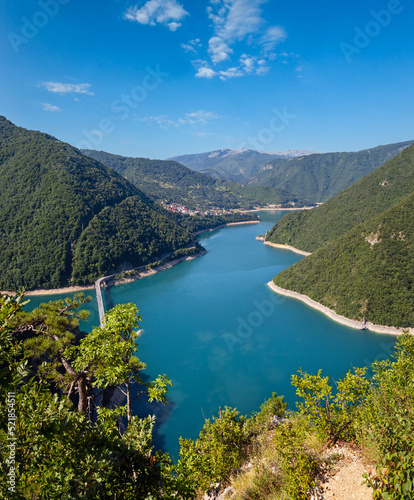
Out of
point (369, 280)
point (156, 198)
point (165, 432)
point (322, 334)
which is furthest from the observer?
point (156, 198)

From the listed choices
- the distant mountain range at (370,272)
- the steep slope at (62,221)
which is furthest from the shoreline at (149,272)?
the distant mountain range at (370,272)

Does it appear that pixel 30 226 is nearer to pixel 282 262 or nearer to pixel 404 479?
pixel 282 262

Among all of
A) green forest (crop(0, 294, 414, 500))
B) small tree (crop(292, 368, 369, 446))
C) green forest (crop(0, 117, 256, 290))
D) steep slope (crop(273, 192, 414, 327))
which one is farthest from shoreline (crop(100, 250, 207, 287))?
small tree (crop(292, 368, 369, 446))

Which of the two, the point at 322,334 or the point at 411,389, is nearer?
the point at 411,389

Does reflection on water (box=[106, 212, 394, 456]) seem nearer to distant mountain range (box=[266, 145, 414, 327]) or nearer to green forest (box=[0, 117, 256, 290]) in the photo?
distant mountain range (box=[266, 145, 414, 327])

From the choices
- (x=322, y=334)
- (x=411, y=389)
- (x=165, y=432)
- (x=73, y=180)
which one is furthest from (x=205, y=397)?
(x=73, y=180)

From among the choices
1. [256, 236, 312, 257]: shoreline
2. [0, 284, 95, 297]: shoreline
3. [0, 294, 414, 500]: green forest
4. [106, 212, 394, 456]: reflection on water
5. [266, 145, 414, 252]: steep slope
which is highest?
[266, 145, 414, 252]: steep slope

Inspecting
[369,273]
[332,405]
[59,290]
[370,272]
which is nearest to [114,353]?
[332,405]

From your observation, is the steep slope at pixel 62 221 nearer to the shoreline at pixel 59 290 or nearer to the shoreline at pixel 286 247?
the shoreline at pixel 59 290
